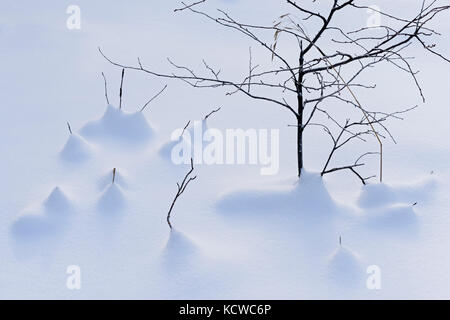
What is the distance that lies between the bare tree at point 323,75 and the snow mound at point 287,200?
0.07 meters

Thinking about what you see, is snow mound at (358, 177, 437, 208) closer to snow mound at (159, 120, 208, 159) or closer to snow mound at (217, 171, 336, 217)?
snow mound at (217, 171, 336, 217)

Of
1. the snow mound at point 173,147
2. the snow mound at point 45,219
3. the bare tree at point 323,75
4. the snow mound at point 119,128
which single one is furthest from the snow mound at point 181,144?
the snow mound at point 45,219

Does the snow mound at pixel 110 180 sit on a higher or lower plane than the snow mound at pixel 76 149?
lower

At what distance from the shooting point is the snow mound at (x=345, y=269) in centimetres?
168

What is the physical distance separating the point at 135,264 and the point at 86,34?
81.1 inches

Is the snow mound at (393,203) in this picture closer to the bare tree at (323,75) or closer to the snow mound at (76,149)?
the bare tree at (323,75)

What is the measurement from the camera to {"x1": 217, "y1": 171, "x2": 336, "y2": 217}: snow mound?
195 cm

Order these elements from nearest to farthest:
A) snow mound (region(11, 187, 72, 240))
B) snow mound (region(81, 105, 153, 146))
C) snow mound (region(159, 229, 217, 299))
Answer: snow mound (region(159, 229, 217, 299)), snow mound (region(11, 187, 72, 240)), snow mound (region(81, 105, 153, 146))

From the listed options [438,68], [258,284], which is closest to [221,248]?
[258,284]

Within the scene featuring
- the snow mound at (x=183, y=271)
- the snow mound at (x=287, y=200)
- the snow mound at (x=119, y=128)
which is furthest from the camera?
the snow mound at (x=119, y=128)

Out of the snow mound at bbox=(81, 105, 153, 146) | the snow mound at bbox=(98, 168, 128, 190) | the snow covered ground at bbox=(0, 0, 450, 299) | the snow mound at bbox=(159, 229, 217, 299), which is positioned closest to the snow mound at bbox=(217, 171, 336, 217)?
the snow covered ground at bbox=(0, 0, 450, 299)

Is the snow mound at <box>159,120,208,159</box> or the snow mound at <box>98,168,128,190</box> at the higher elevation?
the snow mound at <box>159,120,208,159</box>

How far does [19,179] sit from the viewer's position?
2.06 m

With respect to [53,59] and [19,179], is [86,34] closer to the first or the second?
[53,59]
